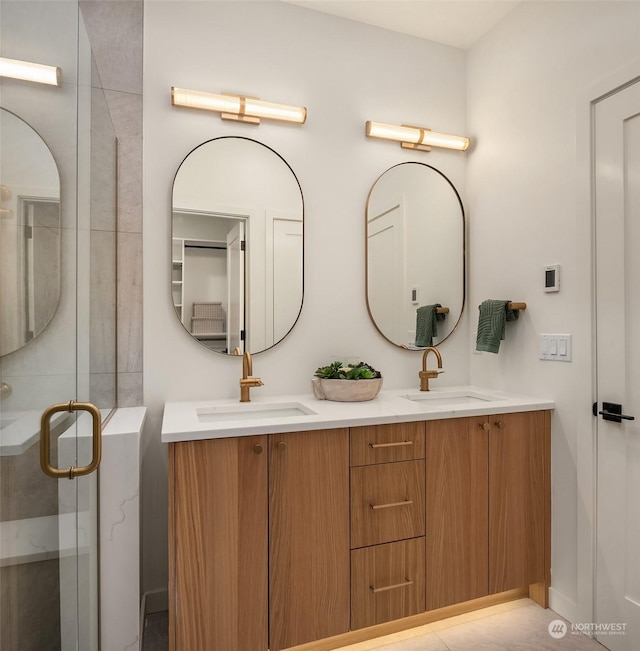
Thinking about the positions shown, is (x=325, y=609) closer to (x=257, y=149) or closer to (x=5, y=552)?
(x=5, y=552)

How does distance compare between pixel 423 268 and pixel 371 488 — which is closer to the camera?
pixel 371 488

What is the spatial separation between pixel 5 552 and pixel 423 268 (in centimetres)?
203

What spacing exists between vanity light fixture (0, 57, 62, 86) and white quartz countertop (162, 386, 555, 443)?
95 cm

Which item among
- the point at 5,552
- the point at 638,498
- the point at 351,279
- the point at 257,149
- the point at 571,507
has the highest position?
the point at 257,149

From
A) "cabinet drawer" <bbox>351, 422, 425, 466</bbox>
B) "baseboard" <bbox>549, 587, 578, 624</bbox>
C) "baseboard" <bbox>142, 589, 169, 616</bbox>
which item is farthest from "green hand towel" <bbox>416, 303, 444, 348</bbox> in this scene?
"baseboard" <bbox>142, 589, 169, 616</bbox>

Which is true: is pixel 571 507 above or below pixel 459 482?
below

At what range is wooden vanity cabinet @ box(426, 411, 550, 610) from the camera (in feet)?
5.68

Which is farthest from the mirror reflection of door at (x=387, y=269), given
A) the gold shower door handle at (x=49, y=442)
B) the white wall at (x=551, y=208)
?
the gold shower door handle at (x=49, y=442)

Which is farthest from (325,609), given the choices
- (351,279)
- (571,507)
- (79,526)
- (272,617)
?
(351,279)

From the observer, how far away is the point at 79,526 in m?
1.19

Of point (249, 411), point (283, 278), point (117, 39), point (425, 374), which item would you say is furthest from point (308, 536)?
point (117, 39)

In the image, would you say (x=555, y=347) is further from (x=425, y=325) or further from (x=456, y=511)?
(x=456, y=511)

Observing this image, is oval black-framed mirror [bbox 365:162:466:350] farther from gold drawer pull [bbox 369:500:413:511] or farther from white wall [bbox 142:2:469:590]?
gold drawer pull [bbox 369:500:413:511]

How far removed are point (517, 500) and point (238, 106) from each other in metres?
2.05
